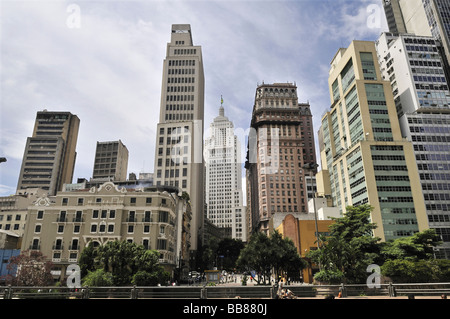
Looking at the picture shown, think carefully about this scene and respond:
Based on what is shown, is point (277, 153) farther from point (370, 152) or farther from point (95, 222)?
point (95, 222)

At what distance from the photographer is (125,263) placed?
37594 mm

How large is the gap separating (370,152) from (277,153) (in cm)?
6259

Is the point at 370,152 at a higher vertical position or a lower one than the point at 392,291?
higher

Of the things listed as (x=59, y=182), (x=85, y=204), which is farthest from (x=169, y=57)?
(x=85, y=204)

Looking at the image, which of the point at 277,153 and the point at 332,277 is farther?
the point at 277,153

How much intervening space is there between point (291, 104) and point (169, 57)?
6215cm

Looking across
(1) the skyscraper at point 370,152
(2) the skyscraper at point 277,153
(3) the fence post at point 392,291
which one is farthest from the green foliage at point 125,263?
(2) the skyscraper at point 277,153

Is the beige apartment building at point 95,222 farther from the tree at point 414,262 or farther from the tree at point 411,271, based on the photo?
the tree at point 414,262

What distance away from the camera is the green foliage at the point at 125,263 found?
3653cm

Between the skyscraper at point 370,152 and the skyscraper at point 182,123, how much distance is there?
48.9 m

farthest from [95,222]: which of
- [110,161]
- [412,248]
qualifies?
[110,161]

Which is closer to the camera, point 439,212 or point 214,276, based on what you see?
point 214,276

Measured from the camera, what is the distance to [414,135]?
83.8 metres
